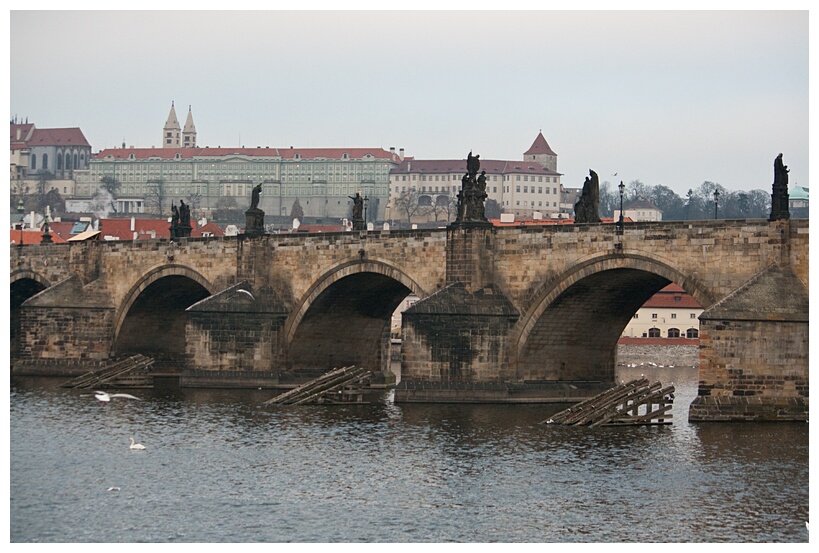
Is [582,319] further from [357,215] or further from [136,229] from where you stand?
[136,229]

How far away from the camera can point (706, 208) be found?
16975 centimetres

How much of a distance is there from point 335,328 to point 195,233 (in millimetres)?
66295

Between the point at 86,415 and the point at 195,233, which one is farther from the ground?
the point at 195,233

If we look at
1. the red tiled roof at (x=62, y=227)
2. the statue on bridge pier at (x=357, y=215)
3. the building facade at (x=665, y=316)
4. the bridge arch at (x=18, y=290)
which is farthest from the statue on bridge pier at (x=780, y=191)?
the red tiled roof at (x=62, y=227)

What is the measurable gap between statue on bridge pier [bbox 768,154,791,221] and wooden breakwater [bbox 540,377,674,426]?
6199 mm

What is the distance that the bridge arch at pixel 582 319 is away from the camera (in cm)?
4719

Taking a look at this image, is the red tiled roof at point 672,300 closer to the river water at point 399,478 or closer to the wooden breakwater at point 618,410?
the river water at point 399,478

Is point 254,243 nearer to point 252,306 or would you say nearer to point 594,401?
point 252,306

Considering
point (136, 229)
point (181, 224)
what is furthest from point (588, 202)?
point (136, 229)

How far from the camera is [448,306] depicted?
48.8m

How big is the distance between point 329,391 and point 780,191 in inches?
672

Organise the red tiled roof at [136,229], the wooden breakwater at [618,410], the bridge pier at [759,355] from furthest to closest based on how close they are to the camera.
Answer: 1. the red tiled roof at [136,229]
2. the wooden breakwater at [618,410]
3. the bridge pier at [759,355]

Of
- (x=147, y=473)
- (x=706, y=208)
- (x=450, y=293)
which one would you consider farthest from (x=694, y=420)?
(x=706, y=208)

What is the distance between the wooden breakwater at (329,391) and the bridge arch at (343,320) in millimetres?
4722
